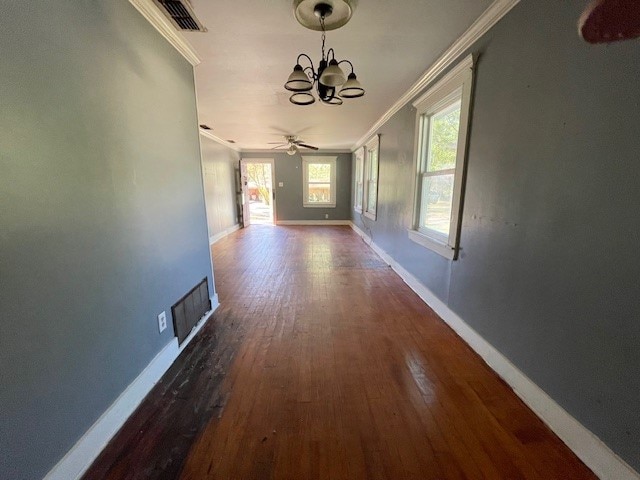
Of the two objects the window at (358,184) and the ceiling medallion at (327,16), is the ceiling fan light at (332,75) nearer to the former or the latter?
the ceiling medallion at (327,16)

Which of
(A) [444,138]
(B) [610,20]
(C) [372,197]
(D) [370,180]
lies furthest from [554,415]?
(D) [370,180]

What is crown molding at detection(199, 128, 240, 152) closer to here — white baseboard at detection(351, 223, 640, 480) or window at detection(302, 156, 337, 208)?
window at detection(302, 156, 337, 208)

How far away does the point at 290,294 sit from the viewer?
3.02 m

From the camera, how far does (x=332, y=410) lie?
145cm

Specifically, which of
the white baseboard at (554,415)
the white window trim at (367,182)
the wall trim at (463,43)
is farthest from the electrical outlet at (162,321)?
the white window trim at (367,182)

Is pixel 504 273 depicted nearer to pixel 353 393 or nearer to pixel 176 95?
pixel 353 393

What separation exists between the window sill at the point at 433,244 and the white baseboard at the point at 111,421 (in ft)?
7.69

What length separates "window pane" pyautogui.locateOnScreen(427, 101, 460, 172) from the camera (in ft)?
7.88

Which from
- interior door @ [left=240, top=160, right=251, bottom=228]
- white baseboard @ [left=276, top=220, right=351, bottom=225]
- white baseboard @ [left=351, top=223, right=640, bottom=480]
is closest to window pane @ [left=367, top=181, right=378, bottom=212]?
white baseboard @ [left=276, top=220, right=351, bottom=225]

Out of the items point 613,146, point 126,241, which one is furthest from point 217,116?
point 613,146

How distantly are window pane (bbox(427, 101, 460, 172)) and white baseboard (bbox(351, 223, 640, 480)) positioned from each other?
1467 millimetres

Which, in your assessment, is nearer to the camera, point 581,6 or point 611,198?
point 611,198

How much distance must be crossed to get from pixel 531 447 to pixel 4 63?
2.63 m

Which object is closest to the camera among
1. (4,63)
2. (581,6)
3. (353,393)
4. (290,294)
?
(4,63)
